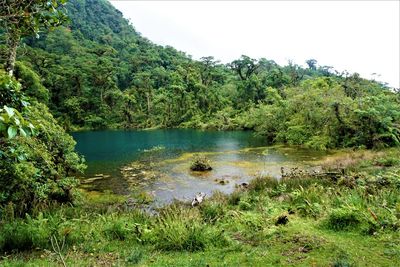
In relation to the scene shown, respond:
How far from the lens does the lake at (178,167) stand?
672 inches

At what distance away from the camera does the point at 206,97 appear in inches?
2486

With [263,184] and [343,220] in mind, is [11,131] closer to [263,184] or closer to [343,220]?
[343,220]

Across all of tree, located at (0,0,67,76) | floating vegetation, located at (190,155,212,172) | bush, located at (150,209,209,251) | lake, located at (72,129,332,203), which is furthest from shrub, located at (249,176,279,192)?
tree, located at (0,0,67,76)

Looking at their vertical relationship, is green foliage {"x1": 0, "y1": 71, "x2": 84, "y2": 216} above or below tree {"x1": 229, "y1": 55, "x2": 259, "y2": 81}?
below

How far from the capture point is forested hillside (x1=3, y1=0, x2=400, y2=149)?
93.7ft

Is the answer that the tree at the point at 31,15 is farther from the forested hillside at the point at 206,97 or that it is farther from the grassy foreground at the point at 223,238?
the forested hillside at the point at 206,97

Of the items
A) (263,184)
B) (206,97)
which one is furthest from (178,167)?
(206,97)

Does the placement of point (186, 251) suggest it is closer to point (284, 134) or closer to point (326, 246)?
point (326, 246)

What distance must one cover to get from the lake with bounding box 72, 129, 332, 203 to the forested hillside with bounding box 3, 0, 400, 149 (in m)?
4.43

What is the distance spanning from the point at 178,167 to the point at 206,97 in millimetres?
42068

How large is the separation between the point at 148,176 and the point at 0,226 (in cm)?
1202

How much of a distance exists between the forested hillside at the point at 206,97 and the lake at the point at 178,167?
4431 millimetres

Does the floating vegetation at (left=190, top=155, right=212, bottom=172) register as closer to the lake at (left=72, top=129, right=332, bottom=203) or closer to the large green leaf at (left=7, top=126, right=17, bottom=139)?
the lake at (left=72, top=129, right=332, bottom=203)

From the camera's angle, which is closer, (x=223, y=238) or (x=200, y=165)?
(x=223, y=238)
